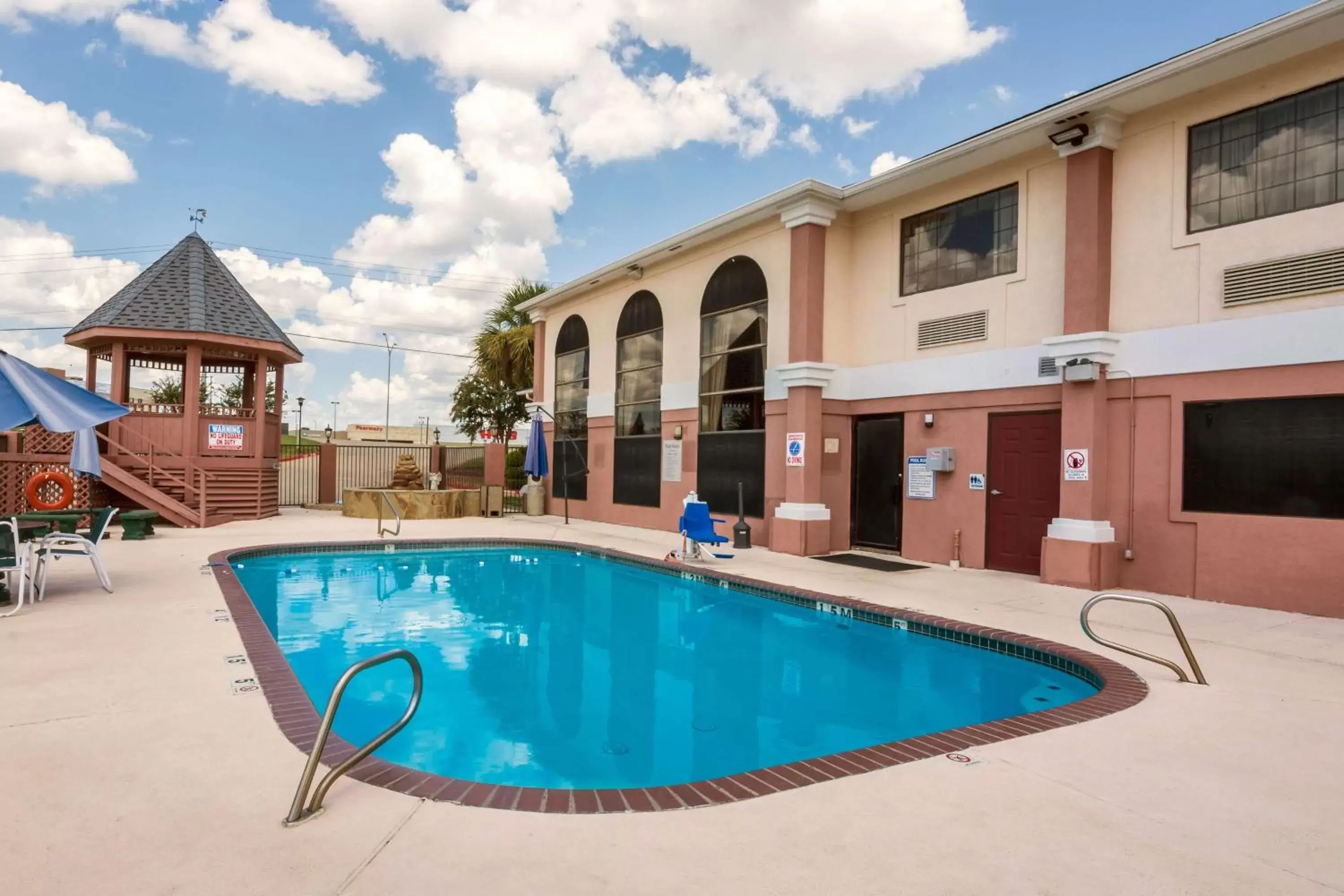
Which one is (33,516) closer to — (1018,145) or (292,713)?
(292,713)

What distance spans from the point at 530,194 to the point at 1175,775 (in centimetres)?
2065

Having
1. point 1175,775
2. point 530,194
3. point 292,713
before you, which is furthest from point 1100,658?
point 530,194

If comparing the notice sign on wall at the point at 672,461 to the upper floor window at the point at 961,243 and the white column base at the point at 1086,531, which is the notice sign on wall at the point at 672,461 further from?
the white column base at the point at 1086,531

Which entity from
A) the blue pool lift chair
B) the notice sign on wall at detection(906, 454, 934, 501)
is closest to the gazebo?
the blue pool lift chair

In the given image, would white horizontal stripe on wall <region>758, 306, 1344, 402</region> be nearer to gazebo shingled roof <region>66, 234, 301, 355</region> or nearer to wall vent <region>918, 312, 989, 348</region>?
wall vent <region>918, 312, 989, 348</region>

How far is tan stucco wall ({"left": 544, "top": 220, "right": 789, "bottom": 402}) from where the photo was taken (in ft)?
39.7

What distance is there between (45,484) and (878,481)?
13.8 meters

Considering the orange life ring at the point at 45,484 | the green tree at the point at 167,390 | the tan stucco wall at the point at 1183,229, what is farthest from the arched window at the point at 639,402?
the green tree at the point at 167,390

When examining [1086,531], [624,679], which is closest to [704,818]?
[624,679]

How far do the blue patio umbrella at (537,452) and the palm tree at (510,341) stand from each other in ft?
22.5

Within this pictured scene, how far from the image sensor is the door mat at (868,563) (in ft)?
33.2

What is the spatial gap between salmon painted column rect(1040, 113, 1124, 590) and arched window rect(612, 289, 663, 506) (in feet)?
25.9

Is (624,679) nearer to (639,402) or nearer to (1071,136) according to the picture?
(1071,136)

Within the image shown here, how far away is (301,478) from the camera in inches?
855
